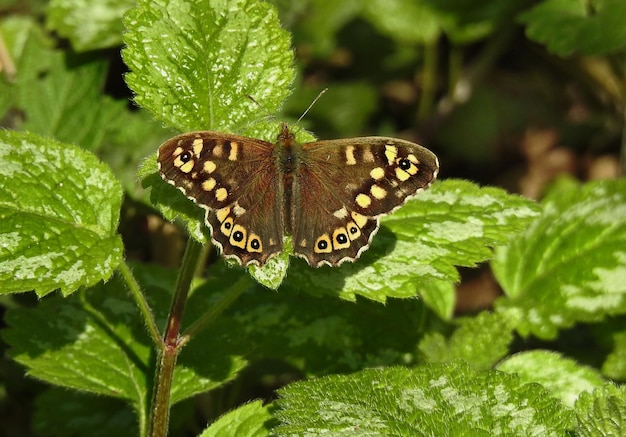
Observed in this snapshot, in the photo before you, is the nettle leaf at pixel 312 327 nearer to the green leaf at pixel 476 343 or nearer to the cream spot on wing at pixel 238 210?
the green leaf at pixel 476 343

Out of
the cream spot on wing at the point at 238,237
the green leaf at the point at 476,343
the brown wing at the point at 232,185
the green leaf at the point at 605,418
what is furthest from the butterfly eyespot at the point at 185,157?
the green leaf at the point at 605,418

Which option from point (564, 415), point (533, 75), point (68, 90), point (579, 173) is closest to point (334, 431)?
point (564, 415)

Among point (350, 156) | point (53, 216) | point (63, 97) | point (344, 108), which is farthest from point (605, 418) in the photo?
point (344, 108)

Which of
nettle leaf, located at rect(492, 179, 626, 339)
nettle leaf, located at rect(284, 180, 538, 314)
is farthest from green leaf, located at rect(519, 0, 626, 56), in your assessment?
nettle leaf, located at rect(284, 180, 538, 314)

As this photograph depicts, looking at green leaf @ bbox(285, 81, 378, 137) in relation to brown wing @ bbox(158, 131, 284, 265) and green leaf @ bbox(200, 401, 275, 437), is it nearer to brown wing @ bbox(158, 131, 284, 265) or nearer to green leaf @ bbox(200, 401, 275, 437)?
brown wing @ bbox(158, 131, 284, 265)

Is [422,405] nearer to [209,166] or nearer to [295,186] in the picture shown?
[295,186]
